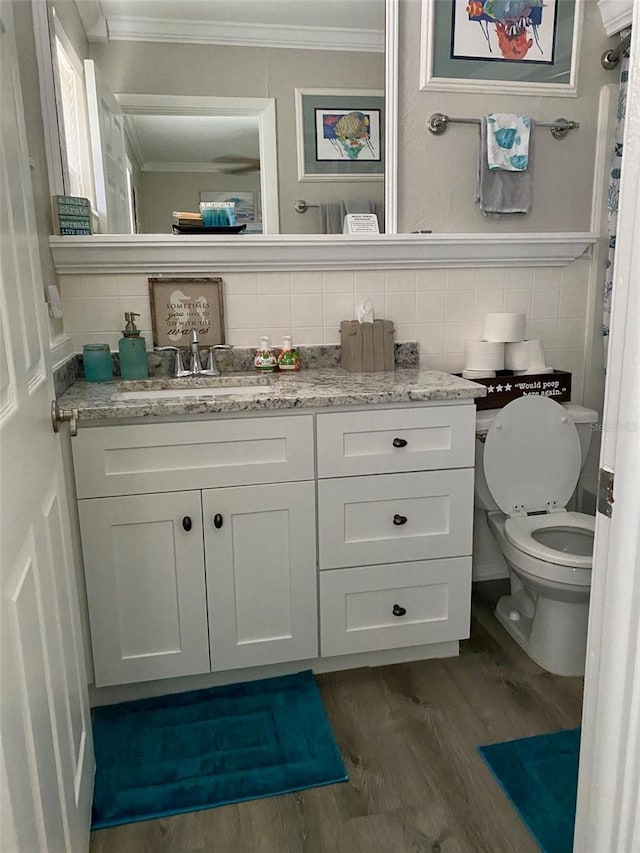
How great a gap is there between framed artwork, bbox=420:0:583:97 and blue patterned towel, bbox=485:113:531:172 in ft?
0.36

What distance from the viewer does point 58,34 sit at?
6.50 ft

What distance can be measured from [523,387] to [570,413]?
0.63ft

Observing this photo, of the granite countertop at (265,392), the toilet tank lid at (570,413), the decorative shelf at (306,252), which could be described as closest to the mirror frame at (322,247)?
the decorative shelf at (306,252)

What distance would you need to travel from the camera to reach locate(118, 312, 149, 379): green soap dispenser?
216cm

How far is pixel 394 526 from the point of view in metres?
2.03

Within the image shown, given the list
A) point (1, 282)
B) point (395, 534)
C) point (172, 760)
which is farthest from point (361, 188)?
point (172, 760)

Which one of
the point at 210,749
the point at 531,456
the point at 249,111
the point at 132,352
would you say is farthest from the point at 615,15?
the point at 210,749

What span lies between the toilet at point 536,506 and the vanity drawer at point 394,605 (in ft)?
0.73

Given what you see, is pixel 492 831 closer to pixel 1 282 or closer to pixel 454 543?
pixel 454 543

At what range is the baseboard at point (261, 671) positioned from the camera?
78.2 inches

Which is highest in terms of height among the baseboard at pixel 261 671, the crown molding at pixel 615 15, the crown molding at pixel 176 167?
the crown molding at pixel 615 15

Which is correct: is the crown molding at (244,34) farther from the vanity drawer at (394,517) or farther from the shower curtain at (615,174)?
the vanity drawer at (394,517)

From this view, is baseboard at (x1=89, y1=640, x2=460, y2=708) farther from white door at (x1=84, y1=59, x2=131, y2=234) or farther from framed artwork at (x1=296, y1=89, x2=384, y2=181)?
framed artwork at (x1=296, y1=89, x2=384, y2=181)

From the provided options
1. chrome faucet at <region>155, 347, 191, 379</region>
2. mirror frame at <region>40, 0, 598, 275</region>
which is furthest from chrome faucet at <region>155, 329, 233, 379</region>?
mirror frame at <region>40, 0, 598, 275</region>
